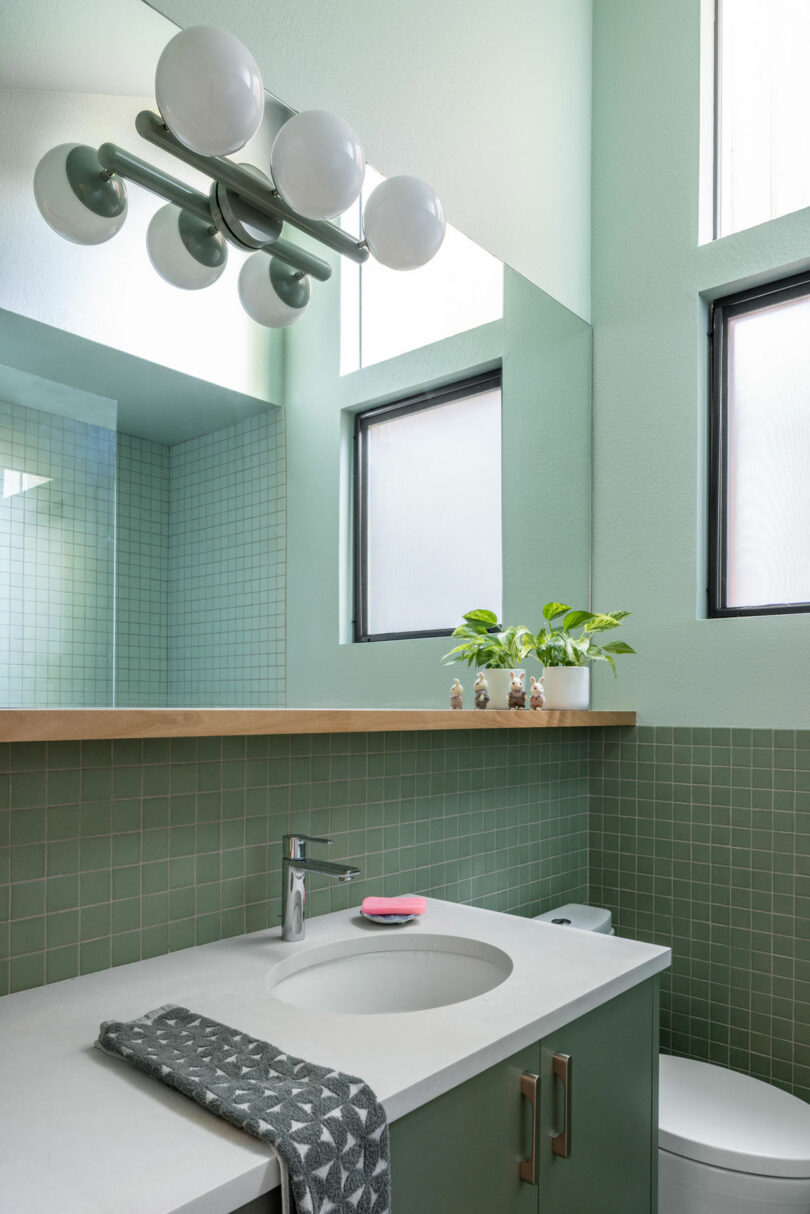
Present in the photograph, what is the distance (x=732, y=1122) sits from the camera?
5.48 feet

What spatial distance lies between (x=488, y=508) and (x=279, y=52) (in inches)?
39.5

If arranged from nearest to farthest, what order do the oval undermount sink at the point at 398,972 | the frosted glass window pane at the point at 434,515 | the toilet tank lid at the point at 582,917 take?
the oval undermount sink at the point at 398,972, the frosted glass window pane at the point at 434,515, the toilet tank lid at the point at 582,917

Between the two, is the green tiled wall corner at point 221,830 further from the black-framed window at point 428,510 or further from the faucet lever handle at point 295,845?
the black-framed window at point 428,510

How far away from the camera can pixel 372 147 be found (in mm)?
1805

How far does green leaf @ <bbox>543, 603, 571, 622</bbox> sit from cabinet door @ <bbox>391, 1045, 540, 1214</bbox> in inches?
46.6

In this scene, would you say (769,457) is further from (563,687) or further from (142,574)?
(142,574)

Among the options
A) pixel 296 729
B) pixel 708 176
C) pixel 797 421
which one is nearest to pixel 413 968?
pixel 296 729

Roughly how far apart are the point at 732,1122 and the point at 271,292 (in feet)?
5.80

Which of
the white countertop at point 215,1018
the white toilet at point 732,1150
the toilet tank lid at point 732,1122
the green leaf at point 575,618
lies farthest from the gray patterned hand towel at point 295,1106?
the green leaf at point 575,618

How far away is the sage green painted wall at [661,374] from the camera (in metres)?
2.12

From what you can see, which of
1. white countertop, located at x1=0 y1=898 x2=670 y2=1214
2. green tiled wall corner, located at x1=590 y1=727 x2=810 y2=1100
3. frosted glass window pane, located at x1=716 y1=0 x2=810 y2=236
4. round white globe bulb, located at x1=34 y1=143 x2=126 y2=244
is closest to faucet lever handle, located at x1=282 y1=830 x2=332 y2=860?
white countertop, located at x1=0 y1=898 x2=670 y2=1214

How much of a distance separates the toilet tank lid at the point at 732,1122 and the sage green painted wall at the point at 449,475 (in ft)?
3.08

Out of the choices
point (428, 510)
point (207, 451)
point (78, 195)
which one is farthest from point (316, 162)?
point (428, 510)

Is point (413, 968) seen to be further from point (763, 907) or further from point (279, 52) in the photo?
point (279, 52)
